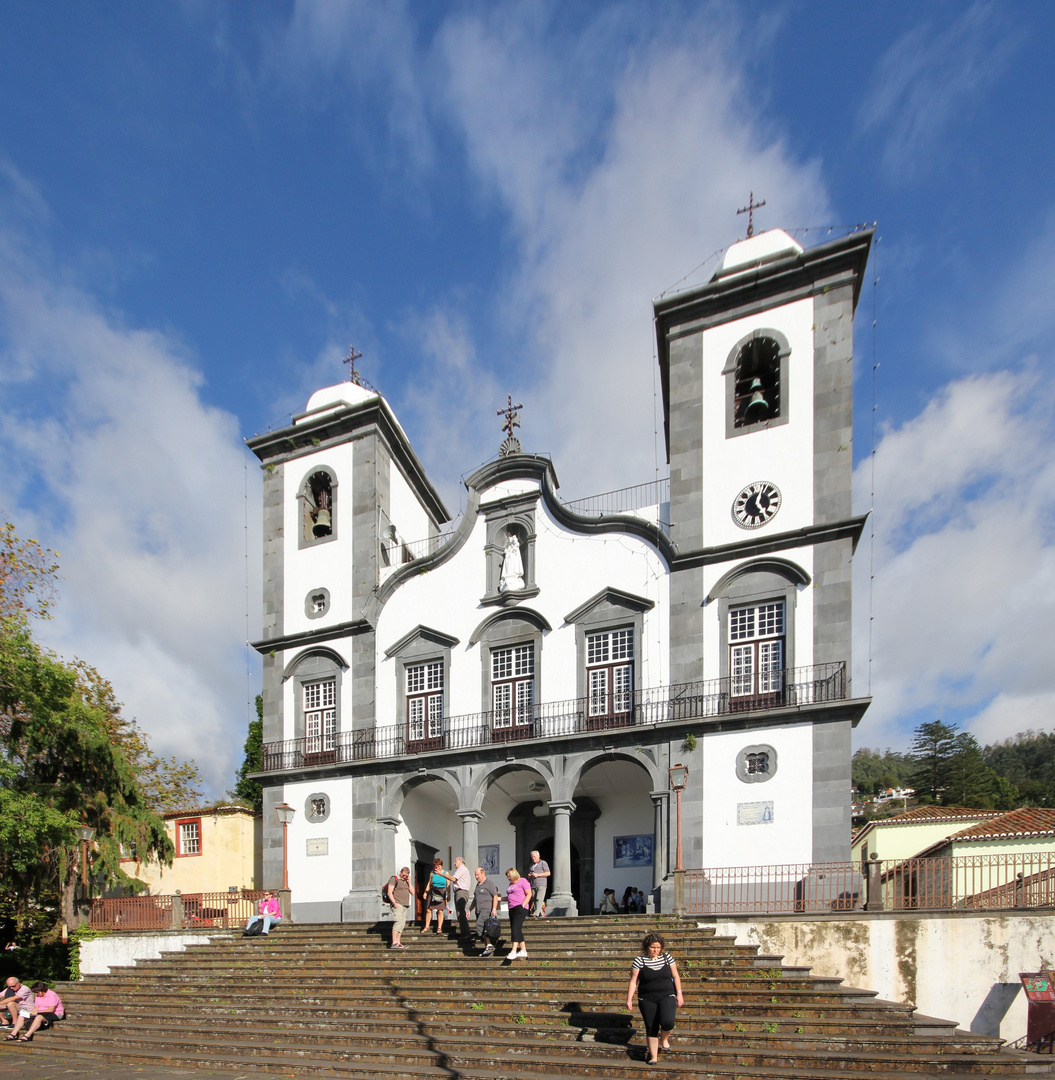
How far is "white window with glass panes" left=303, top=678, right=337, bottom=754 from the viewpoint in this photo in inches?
893

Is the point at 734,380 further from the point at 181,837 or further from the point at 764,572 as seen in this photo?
the point at 181,837

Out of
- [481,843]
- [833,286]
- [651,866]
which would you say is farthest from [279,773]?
[833,286]

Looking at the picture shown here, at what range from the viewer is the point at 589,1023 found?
38.0ft

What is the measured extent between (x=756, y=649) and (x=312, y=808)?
37.0 feet

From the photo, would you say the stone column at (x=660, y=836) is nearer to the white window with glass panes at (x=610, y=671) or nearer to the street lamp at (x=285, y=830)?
the white window with glass panes at (x=610, y=671)

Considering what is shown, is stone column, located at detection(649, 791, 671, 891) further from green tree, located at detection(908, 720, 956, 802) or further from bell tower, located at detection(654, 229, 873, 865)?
green tree, located at detection(908, 720, 956, 802)

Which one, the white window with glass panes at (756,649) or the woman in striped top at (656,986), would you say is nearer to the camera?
the woman in striped top at (656,986)

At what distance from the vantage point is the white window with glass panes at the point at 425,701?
70.9ft

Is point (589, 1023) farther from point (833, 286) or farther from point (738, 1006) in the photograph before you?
point (833, 286)

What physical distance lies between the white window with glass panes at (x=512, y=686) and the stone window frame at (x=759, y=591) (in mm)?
4470

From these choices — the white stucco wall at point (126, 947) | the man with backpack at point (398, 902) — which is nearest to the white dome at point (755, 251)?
the man with backpack at point (398, 902)

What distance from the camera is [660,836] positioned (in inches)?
706

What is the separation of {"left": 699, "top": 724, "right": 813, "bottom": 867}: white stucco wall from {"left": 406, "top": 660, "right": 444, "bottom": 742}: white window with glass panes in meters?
6.57

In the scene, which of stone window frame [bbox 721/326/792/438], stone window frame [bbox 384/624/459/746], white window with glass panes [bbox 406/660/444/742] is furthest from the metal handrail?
stone window frame [bbox 721/326/792/438]
